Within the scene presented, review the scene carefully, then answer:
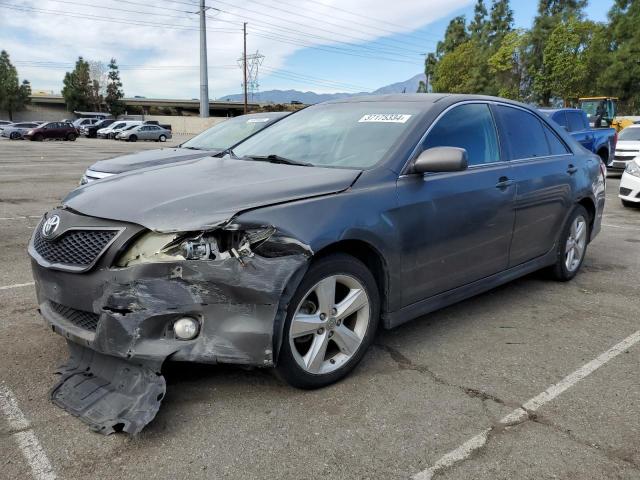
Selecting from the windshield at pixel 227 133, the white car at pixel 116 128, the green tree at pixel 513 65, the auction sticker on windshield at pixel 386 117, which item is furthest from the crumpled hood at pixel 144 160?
the green tree at pixel 513 65

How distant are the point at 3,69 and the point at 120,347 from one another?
91355 mm

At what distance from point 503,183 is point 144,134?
4294cm

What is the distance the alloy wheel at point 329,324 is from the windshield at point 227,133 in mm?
5552

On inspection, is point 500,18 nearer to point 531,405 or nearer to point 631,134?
point 631,134

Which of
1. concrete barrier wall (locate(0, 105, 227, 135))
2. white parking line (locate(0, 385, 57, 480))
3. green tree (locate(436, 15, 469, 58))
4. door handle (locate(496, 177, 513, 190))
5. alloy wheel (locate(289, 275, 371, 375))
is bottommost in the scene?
concrete barrier wall (locate(0, 105, 227, 135))

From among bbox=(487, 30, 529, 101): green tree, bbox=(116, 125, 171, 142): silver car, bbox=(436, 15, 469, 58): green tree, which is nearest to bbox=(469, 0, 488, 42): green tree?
bbox=(436, 15, 469, 58): green tree

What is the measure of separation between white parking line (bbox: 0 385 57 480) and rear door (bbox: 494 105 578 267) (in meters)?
3.42

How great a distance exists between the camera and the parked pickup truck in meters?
13.2

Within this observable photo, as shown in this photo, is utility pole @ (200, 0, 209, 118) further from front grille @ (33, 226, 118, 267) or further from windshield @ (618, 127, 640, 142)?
front grille @ (33, 226, 118, 267)

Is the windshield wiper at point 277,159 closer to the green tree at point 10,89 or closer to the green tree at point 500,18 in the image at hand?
the green tree at point 500,18

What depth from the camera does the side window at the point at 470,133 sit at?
148 inches

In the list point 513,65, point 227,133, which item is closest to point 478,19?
point 513,65

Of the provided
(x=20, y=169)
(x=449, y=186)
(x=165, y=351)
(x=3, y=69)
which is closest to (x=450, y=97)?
(x=449, y=186)

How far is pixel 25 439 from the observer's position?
2535 mm
